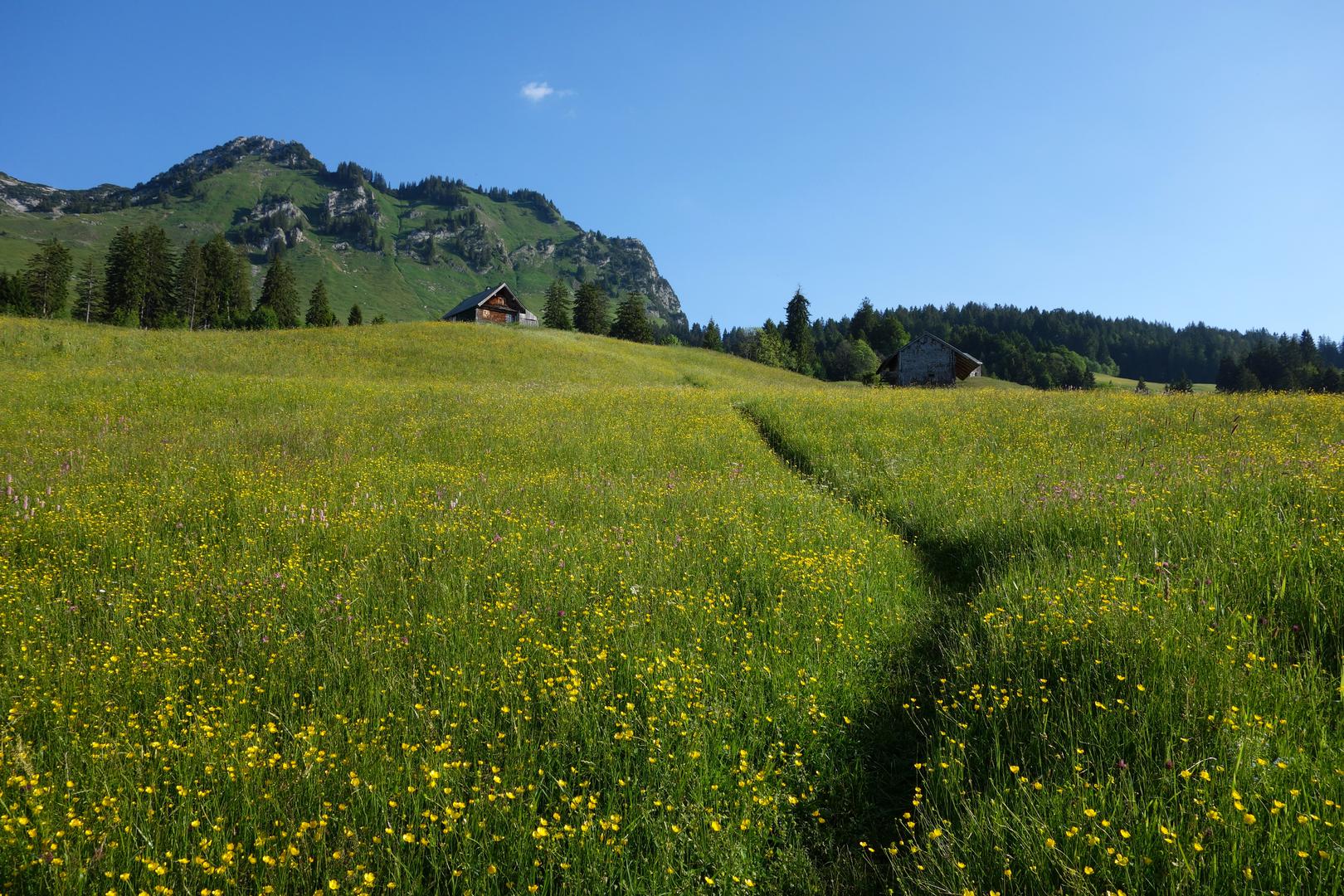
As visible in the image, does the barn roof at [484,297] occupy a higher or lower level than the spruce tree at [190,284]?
higher

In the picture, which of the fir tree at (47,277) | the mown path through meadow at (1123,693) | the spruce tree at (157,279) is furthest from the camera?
the fir tree at (47,277)

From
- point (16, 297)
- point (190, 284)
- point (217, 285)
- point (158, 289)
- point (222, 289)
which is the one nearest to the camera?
point (16, 297)

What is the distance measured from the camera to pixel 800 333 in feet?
324

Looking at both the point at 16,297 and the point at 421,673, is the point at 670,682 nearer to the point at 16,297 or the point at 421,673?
the point at 421,673

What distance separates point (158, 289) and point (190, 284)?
4144 millimetres

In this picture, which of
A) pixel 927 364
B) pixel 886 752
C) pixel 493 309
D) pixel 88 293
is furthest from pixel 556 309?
pixel 886 752

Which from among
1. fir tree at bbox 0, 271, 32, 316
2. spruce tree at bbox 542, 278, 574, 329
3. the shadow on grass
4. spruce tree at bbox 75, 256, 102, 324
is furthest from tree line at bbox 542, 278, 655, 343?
the shadow on grass

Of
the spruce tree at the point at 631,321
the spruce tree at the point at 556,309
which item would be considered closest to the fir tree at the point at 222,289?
the spruce tree at the point at 556,309

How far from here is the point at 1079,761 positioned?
3.23 meters

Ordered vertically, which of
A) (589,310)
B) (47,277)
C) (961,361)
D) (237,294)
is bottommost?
(47,277)

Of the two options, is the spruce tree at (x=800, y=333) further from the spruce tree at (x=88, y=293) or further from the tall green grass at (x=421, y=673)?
the spruce tree at (x=88, y=293)

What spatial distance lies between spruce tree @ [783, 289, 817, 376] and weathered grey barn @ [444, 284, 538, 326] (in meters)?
44.1

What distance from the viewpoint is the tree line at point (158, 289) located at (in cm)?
6950

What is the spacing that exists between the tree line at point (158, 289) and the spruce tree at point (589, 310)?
30.1 m
